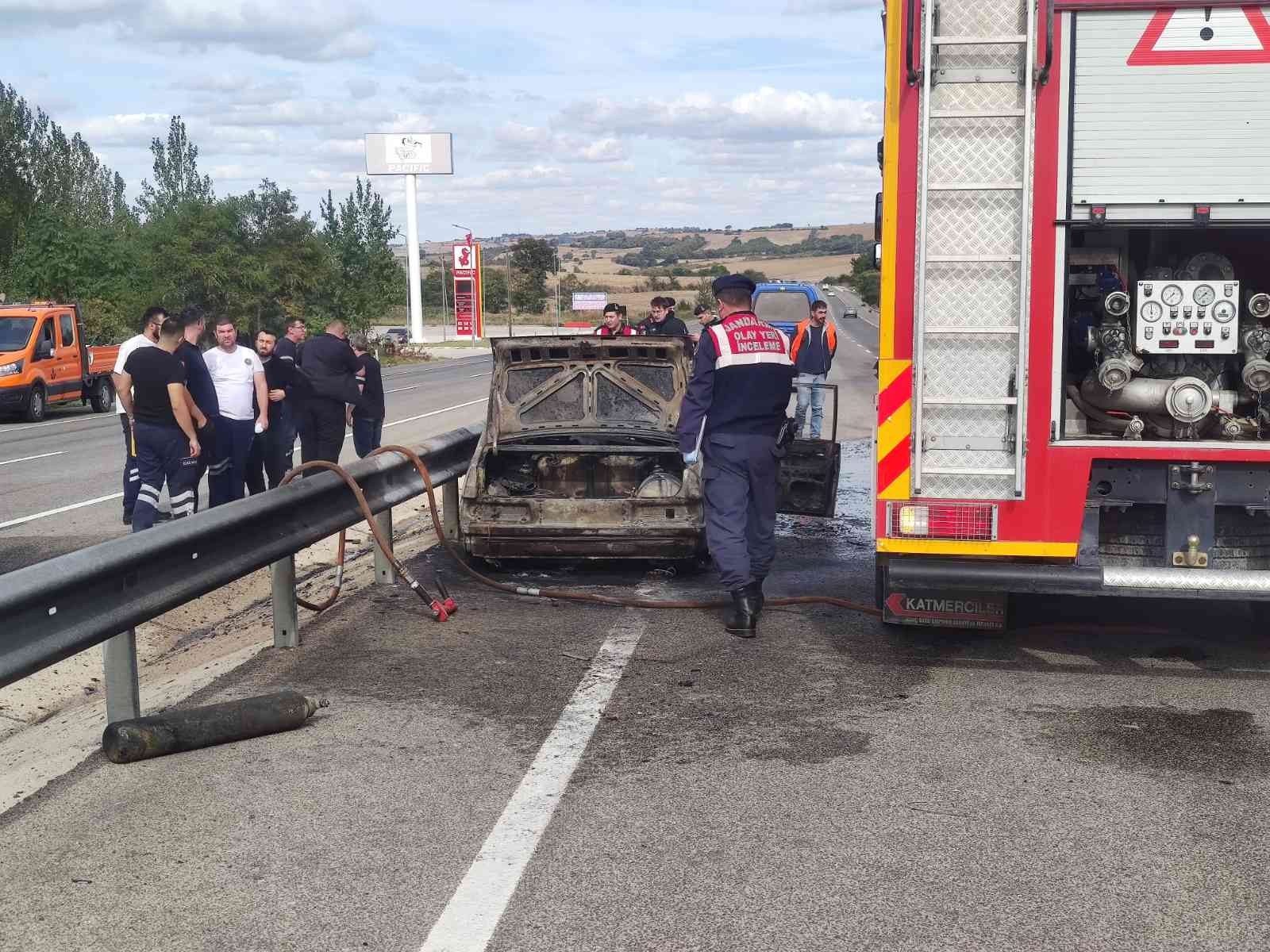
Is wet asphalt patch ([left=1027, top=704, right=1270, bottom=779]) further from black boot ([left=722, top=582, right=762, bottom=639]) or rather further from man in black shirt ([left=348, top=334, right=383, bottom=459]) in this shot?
man in black shirt ([left=348, top=334, right=383, bottom=459])

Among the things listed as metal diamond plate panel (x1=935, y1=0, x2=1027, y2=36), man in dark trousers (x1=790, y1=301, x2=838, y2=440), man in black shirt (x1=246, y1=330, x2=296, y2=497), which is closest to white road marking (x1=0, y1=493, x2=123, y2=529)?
man in black shirt (x1=246, y1=330, x2=296, y2=497)

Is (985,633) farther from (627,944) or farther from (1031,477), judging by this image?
(627,944)

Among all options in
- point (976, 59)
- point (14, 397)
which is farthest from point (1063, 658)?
point (14, 397)

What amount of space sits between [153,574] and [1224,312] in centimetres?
476

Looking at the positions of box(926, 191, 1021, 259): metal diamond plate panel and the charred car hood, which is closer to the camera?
box(926, 191, 1021, 259): metal diamond plate panel

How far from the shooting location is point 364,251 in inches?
3268

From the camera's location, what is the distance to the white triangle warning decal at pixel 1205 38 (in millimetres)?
6262

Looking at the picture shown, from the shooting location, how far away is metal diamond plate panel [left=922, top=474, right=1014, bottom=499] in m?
6.61

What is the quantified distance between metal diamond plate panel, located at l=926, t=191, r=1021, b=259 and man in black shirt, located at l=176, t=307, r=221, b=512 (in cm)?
601

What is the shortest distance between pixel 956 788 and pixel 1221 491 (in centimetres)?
231

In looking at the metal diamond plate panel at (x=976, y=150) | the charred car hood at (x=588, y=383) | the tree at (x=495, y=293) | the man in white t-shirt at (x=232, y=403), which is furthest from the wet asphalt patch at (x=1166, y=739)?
the tree at (x=495, y=293)

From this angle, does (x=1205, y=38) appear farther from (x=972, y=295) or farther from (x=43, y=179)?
(x=43, y=179)

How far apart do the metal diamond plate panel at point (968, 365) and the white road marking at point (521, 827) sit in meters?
1.97

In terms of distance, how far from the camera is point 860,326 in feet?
274
